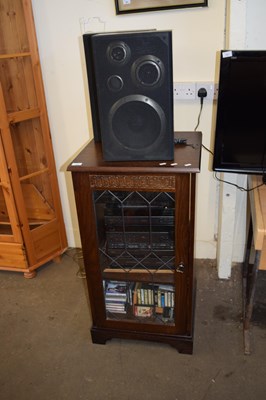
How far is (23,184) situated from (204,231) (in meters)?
1.08

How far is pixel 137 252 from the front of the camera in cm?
150

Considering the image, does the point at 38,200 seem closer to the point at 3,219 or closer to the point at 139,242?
the point at 3,219

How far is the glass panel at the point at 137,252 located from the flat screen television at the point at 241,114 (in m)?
0.35

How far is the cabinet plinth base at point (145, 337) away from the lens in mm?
1559

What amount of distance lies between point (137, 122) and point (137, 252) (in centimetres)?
56

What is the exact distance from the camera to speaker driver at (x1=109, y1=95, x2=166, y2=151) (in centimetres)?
118

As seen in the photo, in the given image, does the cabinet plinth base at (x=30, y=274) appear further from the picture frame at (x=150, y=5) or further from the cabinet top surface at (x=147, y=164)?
the picture frame at (x=150, y=5)

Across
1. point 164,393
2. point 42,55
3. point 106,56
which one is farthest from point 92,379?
point 42,55

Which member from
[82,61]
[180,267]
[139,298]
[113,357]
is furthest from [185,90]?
[113,357]

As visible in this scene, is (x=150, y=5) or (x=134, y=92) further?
(x=150, y=5)

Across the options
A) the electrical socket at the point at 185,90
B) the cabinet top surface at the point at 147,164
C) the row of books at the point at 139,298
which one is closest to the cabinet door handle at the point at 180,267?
the row of books at the point at 139,298

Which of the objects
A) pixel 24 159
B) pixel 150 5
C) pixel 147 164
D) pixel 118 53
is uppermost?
pixel 150 5

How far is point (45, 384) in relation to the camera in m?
1.49

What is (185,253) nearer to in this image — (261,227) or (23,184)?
(261,227)
